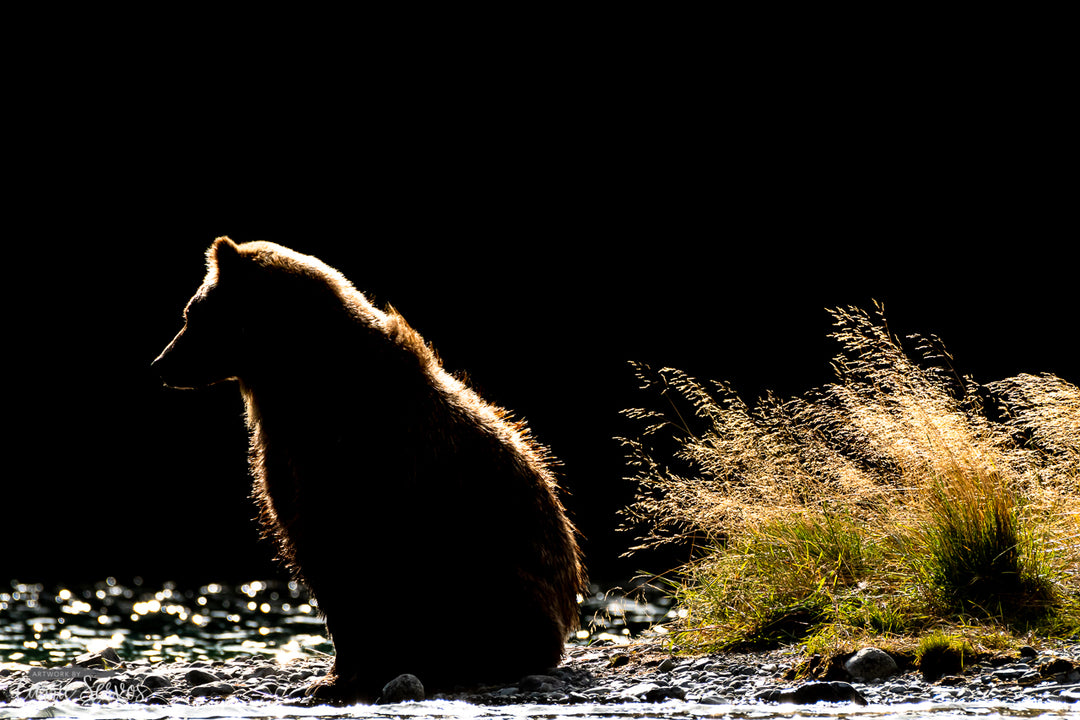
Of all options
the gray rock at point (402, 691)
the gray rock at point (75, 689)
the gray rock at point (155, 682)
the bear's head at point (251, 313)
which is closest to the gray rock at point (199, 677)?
the gray rock at point (155, 682)

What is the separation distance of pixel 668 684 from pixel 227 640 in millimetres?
6619

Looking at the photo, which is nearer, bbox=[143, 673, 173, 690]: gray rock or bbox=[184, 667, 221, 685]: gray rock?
bbox=[143, 673, 173, 690]: gray rock

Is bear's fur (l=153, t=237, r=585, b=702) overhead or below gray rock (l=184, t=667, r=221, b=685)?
overhead

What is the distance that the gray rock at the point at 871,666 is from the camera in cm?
501

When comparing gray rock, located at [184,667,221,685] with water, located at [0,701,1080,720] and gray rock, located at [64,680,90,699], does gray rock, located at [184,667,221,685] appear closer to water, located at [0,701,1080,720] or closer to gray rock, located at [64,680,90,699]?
gray rock, located at [64,680,90,699]

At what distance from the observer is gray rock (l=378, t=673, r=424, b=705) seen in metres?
5.09

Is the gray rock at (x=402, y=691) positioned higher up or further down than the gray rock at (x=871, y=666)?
higher up

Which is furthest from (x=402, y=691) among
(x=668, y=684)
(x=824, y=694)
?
(x=824, y=694)

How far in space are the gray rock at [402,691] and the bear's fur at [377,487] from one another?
18 centimetres

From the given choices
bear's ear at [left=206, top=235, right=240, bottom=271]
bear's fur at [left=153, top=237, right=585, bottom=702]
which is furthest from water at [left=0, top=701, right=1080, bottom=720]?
bear's ear at [left=206, top=235, right=240, bottom=271]

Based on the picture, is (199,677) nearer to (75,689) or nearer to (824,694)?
(75,689)

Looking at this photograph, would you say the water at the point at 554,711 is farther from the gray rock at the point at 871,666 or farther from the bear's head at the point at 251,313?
the bear's head at the point at 251,313

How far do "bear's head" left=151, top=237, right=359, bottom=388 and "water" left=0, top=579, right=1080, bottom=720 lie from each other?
1.61m

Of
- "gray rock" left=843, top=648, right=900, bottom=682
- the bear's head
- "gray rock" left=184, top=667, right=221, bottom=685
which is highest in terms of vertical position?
the bear's head
